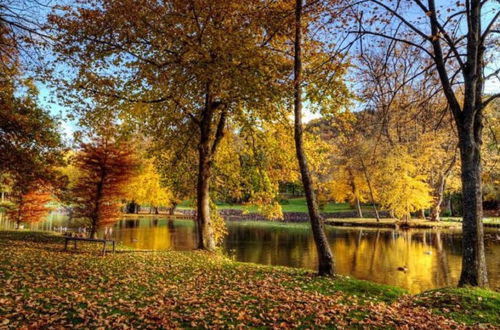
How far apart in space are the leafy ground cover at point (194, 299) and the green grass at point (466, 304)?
0.12 feet

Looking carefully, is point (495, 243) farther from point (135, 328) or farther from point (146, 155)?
point (135, 328)

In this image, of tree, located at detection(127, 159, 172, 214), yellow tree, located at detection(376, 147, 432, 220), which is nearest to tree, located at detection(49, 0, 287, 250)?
yellow tree, located at detection(376, 147, 432, 220)

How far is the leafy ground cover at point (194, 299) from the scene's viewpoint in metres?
6.22

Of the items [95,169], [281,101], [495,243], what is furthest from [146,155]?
[495,243]

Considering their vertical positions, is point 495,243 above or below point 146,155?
below

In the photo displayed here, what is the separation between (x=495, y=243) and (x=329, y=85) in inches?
858

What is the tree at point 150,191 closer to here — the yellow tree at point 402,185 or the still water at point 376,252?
the still water at point 376,252

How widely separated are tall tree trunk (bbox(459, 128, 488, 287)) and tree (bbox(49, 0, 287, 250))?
5516 mm

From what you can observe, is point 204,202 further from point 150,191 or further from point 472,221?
point 150,191

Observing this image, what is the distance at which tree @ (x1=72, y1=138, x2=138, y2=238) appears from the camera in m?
20.4

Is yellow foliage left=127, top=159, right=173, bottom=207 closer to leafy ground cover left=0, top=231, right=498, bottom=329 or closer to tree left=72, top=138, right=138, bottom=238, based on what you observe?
tree left=72, top=138, right=138, bottom=238

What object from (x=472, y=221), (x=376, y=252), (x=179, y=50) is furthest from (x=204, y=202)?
(x=376, y=252)

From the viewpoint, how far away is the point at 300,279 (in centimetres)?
1005

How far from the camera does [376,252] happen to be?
22.4 meters
